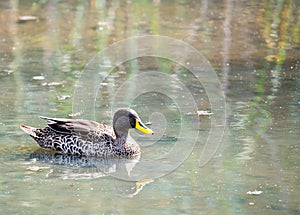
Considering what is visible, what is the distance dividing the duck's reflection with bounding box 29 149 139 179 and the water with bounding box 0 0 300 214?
1 cm

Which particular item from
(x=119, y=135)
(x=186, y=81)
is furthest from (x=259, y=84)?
(x=119, y=135)

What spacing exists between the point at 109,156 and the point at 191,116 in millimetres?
1507

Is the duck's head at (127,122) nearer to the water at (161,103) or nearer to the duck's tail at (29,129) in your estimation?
the water at (161,103)

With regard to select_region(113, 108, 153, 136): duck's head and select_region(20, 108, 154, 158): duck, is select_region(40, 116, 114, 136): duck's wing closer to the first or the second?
select_region(20, 108, 154, 158): duck

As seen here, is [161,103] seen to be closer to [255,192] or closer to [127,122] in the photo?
[127,122]

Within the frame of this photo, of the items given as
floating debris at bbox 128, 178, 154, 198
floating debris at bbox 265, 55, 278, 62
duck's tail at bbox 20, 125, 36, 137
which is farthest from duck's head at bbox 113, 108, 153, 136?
floating debris at bbox 265, 55, 278, 62

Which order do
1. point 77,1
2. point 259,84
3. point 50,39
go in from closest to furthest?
point 259,84, point 50,39, point 77,1

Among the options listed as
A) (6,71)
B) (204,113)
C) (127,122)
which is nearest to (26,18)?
(6,71)

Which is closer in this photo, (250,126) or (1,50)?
(250,126)

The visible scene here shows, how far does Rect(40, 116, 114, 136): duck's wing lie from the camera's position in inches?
386

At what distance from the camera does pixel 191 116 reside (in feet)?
35.5

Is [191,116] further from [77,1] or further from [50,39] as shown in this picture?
[77,1]

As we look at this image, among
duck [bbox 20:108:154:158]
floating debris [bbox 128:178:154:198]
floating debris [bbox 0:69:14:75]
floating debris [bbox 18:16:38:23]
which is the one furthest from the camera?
floating debris [bbox 18:16:38:23]

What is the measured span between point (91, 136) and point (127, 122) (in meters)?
0.40
